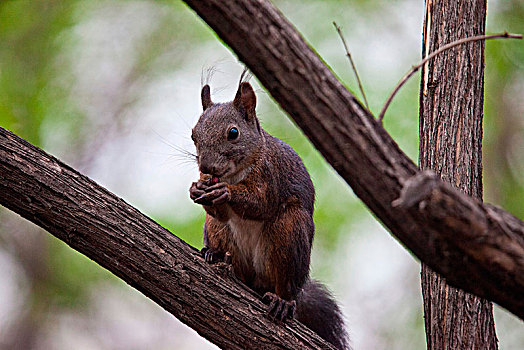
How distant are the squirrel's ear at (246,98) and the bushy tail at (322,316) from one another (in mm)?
1115

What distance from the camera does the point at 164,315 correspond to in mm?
7250

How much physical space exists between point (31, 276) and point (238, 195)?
4.31 m

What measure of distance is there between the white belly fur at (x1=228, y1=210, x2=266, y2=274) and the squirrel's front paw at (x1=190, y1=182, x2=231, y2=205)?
308 millimetres

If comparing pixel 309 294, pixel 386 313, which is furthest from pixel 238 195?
pixel 386 313

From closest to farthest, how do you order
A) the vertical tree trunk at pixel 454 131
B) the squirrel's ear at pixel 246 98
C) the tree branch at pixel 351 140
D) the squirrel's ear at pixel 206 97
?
the tree branch at pixel 351 140
the vertical tree trunk at pixel 454 131
the squirrel's ear at pixel 246 98
the squirrel's ear at pixel 206 97

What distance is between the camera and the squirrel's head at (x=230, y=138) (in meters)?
3.16

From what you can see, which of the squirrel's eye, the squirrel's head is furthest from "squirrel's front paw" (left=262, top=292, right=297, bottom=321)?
the squirrel's eye

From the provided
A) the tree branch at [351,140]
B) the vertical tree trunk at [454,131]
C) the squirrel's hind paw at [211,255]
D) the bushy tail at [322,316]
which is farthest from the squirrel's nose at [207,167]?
the tree branch at [351,140]

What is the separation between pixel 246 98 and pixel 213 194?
69 cm

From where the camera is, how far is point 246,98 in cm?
339

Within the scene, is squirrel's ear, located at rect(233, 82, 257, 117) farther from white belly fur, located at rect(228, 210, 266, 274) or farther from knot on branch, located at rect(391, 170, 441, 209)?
knot on branch, located at rect(391, 170, 441, 209)

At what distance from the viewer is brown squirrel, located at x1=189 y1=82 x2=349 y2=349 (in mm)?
3195

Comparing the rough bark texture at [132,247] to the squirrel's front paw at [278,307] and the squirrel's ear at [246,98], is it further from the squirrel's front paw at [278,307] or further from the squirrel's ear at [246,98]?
the squirrel's ear at [246,98]

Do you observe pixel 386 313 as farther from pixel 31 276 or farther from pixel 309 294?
pixel 31 276
